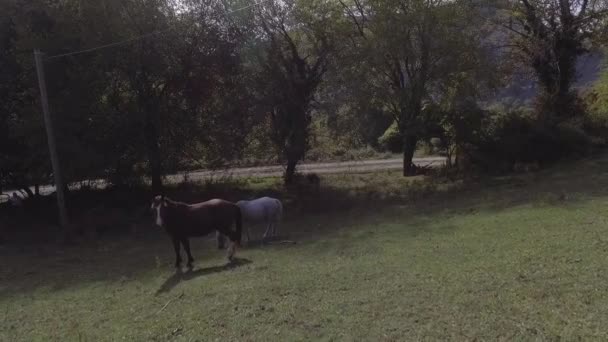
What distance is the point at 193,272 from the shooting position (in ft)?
40.0

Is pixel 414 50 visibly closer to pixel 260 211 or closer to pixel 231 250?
pixel 260 211

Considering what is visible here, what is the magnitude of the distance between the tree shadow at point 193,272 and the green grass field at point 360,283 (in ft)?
0.25

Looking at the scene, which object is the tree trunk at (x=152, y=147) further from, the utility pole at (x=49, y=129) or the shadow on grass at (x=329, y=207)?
the utility pole at (x=49, y=129)

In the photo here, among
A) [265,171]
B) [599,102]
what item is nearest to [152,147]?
[265,171]

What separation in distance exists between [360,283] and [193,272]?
4531mm

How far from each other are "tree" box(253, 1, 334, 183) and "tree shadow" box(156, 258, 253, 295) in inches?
510

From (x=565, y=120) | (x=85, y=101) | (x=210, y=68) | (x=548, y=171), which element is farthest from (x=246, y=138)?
(x=565, y=120)

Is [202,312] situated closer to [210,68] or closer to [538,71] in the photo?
[210,68]

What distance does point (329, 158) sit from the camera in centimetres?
→ 4319

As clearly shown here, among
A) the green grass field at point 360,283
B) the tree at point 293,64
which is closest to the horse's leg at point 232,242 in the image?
the green grass field at point 360,283

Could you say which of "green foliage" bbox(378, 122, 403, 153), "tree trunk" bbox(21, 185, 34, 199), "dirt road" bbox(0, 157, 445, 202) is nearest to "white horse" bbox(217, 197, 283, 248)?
"dirt road" bbox(0, 157, 445, 202)

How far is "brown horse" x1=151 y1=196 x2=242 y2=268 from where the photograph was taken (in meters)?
12.7

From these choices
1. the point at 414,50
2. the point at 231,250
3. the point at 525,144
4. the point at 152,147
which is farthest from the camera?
the point at 525,144

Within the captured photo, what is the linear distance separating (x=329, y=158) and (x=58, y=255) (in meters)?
27.8
